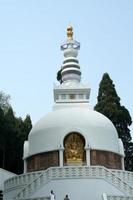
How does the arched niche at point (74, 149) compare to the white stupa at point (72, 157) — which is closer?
the white stupa at point (72, 157)

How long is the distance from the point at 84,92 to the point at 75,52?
210 inches

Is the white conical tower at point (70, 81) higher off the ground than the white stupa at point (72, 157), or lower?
higher

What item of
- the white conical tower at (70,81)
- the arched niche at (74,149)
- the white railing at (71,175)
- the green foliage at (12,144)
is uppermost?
the white conical tower at (70,81)

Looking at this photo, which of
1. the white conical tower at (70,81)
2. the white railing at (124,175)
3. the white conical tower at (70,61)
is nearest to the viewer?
the white railing at (124,175)

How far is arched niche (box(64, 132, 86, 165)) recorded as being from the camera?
28703 millimetres

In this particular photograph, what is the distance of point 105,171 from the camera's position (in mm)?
25250

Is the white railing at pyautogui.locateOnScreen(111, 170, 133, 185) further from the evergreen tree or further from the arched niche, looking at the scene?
the evergreen tree

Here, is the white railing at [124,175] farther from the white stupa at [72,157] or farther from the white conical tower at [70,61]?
the white conical tower at [70,61]

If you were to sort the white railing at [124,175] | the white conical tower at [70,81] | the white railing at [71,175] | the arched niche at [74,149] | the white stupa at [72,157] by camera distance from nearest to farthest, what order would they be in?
the white stupa at [72,157] < the white railing at [71,175] < the white railing at [124,175] < the arched niche at [74,149] < the white conical tower at [70,81]

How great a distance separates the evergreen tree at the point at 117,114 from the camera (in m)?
41.1

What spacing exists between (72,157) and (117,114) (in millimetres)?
13254

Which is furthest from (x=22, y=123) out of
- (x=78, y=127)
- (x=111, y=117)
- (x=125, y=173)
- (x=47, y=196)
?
(x=47, y=196)

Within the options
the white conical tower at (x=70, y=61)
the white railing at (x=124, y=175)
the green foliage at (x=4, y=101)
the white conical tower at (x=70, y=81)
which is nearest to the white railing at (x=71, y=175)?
the white railing at (x=124, y=175)

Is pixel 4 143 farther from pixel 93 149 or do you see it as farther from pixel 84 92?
pixel 93 149
